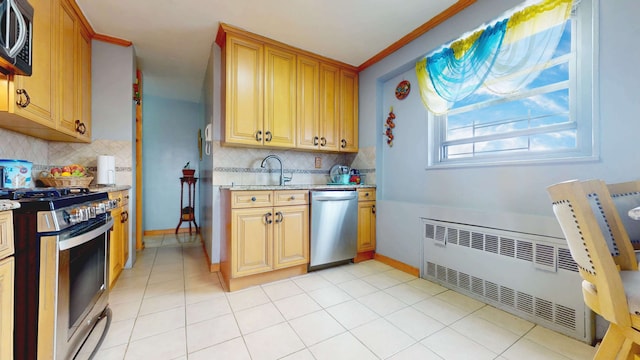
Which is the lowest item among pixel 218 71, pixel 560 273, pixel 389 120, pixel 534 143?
pixel 560 273

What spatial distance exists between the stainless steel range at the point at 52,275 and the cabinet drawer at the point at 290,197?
4.29ft

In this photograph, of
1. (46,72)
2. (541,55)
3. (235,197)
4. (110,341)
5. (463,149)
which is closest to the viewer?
(110,341)

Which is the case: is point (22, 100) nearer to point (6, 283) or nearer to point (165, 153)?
point (6, 283)

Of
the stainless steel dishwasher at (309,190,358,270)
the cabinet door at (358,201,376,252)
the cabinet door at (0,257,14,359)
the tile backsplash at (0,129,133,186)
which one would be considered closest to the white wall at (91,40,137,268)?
the tile backsplash at (0,129,133,186)

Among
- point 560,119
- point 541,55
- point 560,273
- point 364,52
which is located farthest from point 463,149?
point 364,52

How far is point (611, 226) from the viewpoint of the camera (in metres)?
1.02

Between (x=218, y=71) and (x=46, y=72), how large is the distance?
1.30 m

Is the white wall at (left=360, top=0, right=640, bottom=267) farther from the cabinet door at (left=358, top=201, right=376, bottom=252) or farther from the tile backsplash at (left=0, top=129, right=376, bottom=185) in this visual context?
the tile backsplash at (left=0, top=129, right=376, bottom=185)

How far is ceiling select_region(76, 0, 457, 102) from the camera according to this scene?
6.58 ft

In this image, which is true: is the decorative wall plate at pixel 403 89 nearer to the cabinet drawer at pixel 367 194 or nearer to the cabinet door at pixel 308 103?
the cabinet door at pixel 308 103

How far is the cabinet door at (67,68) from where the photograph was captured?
1870mm

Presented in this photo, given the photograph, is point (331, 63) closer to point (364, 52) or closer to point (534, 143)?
point (364, 52)

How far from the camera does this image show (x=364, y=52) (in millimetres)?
2797

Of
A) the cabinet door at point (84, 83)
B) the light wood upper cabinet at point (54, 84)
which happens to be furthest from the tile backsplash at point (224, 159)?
the cabinet door at point (84, 83)
